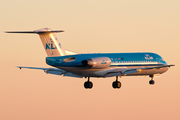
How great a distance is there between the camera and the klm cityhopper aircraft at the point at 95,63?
170 ft

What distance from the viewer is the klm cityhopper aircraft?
5181 centimetres

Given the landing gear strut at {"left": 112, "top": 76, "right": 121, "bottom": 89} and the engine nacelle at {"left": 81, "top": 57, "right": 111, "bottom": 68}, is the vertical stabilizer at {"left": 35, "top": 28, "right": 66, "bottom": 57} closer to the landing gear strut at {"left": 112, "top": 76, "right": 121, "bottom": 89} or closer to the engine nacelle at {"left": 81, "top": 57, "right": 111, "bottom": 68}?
the engine nacelle at {"left": 81, "top": 57, "right": 111, "bottom": 68}

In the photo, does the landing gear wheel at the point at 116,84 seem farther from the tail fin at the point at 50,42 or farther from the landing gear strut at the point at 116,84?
the tail fin at the point at 50,42

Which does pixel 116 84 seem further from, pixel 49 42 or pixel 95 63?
pixel 49 42

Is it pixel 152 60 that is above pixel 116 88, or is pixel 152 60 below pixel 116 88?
above

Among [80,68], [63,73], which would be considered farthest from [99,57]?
[63,73]

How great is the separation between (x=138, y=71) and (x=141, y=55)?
5.99m

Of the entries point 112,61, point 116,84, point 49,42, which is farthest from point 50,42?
point 116,84

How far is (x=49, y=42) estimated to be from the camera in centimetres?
5178

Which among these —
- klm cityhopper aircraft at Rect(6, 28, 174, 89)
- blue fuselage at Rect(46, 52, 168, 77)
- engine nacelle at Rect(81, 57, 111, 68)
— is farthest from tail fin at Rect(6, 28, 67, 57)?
engine nacelle at Rect(81, 57, 111, 68)

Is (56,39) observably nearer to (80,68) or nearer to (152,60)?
(80,68)

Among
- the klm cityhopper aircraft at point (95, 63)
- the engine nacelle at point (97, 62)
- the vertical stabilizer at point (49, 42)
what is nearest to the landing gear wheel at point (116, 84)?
the klm cityhopper aircraft at point (95, 63)

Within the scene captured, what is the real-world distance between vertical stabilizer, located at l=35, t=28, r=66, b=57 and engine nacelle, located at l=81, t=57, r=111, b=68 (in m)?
3.37

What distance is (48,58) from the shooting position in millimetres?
51688
